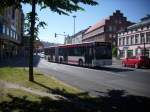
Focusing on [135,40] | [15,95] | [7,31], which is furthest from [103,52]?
[7,31]

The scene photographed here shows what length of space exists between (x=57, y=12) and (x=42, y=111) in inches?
343

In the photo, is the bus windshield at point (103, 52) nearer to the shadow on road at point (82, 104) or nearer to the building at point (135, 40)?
the shadow on road at point (82, 104)

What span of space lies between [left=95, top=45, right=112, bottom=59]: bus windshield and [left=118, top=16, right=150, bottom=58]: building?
2495 cm

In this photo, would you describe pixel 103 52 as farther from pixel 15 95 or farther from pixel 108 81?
pixel 15 95

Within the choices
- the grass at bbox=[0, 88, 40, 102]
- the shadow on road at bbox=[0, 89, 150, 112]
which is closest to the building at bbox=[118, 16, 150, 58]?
the shadow on road at bbox=[0, 89, 150, 112]

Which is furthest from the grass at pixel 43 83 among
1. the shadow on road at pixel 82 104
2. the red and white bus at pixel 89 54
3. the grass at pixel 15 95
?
the red and white bus at pixel 89 54

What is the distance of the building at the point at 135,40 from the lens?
5325 cm

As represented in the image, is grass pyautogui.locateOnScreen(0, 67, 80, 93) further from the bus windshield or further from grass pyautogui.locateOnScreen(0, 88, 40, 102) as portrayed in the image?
the bus windshield

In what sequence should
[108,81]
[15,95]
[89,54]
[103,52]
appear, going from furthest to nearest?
[89,54] → [103,52] → [108,81] → [15,95]

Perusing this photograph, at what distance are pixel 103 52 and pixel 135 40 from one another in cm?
3142

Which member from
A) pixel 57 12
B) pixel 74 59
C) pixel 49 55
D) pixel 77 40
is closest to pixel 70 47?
pixel 74 59

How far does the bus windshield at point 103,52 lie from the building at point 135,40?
81.9ft

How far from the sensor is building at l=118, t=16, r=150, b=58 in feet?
175

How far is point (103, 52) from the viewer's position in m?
28.8
